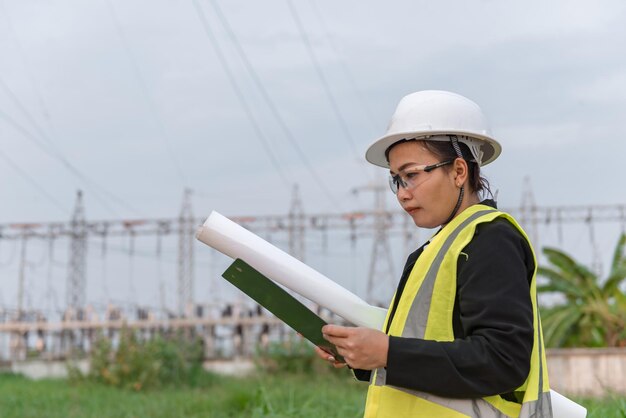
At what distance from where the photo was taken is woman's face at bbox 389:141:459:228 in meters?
1.85

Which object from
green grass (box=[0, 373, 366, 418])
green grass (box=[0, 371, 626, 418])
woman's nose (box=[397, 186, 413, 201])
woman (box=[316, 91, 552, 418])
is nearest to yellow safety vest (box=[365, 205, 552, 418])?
woman (box=[316, 91, 552, 418])

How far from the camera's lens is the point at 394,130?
193 centimetres

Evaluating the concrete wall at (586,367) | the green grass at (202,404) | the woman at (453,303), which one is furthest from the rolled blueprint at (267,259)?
the concrete wall at (586,367)

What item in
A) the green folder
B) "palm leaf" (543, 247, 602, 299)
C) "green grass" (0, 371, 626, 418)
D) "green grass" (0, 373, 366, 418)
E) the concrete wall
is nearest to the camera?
the green folder

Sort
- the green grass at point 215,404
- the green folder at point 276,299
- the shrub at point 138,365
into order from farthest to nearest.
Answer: the shrub at point 138,365 → the green grass at point 215,404 → the green folder at point 276,299

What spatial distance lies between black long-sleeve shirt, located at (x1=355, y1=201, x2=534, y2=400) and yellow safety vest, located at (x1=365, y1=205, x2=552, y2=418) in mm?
36

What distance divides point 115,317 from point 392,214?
11.4 m

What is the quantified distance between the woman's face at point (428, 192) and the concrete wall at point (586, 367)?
10.4 m

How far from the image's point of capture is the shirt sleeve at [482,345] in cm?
164

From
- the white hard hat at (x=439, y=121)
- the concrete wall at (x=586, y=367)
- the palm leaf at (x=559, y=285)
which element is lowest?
the concrete wall at (x=586, y=367)

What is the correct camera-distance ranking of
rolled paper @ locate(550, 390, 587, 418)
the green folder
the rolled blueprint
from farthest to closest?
rolled paper @ locate(550, 390, 587, 418) → the rolled blueprint → the green folder

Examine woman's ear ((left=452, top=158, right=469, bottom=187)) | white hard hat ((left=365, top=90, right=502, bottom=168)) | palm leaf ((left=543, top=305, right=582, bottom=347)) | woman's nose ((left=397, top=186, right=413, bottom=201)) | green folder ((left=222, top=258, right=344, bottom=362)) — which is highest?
white hard hat ((left=365, top=90, right=502, bottom=168))

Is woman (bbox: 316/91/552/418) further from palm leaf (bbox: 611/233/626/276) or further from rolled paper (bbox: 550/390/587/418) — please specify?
palm leaf (bbox: 611/233/626/276)

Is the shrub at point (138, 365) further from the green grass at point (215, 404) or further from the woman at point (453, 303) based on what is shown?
the woman at point (453, 303)
